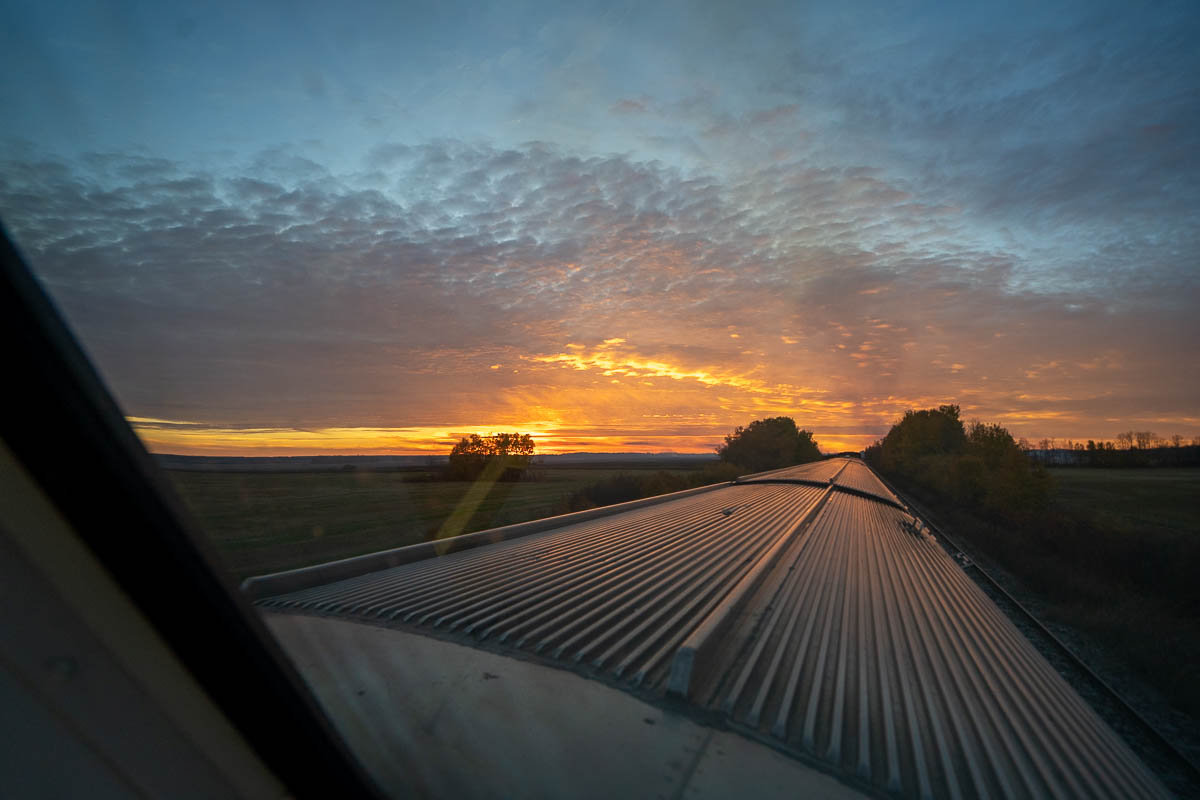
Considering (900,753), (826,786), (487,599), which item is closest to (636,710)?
(826,786)

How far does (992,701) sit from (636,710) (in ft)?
10.5

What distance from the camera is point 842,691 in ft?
13.5

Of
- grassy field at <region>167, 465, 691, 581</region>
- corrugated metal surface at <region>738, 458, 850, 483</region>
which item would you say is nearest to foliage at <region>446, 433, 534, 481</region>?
grassy field at <region>167, 465, 691, 581</region>

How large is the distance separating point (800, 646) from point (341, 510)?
81.3 ft

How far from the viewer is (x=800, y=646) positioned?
486 cm

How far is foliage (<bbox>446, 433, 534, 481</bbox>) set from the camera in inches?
1629

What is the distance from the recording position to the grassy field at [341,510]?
3.88 meters

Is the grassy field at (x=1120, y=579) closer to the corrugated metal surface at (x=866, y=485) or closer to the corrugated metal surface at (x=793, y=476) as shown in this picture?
the corrugated metal surface at (x=866, y=485)

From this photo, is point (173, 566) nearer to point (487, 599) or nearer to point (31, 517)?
Result: point (31, 517)

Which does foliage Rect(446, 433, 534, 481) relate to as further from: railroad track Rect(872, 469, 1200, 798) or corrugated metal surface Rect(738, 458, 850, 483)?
railroad track Rect(872, 469, 1200, 798)

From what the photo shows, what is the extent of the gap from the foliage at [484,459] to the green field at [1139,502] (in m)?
33.9

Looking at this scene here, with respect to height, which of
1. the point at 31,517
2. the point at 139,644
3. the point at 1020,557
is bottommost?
the point at 1020,557

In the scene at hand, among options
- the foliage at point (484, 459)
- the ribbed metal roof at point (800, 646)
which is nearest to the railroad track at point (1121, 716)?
the ribbed metal roof at point (800, 646)

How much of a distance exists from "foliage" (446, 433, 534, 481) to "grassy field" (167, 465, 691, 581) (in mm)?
1040
